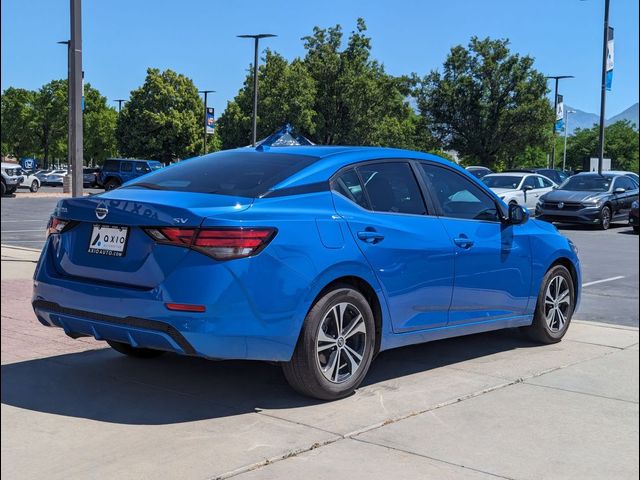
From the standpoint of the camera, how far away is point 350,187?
5246 mm

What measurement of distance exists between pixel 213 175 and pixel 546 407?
252 centimetres

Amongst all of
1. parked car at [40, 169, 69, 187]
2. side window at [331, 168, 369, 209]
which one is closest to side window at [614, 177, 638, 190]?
side window at [331, 168, 369, 209]

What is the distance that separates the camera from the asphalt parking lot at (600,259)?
29.4 feet

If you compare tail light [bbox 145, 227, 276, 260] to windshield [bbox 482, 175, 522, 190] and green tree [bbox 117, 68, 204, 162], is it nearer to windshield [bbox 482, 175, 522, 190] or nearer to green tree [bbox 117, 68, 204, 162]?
windshield [bbox 482, 175, 522, 190]

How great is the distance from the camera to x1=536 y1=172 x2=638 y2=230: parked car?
21.7 metres

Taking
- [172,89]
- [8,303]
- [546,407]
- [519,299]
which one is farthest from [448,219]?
[172,89]

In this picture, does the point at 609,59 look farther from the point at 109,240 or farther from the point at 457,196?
the point at 109,240

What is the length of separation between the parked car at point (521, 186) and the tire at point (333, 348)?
61.7 ft

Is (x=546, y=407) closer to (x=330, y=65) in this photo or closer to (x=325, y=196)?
(x=325, y=196)

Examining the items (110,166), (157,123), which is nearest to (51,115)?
(157,123)

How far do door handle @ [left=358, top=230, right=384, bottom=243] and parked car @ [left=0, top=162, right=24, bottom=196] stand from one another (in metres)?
32.4

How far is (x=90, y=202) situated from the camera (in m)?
4.82

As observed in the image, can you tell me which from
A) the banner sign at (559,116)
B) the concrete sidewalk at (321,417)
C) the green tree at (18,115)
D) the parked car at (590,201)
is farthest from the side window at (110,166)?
the concrete sidewalk at (321,417)

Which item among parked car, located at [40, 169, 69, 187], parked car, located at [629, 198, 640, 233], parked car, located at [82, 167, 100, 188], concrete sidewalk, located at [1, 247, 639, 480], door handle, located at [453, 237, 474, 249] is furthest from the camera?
parked car, located at [40, 169, 69, 187]
